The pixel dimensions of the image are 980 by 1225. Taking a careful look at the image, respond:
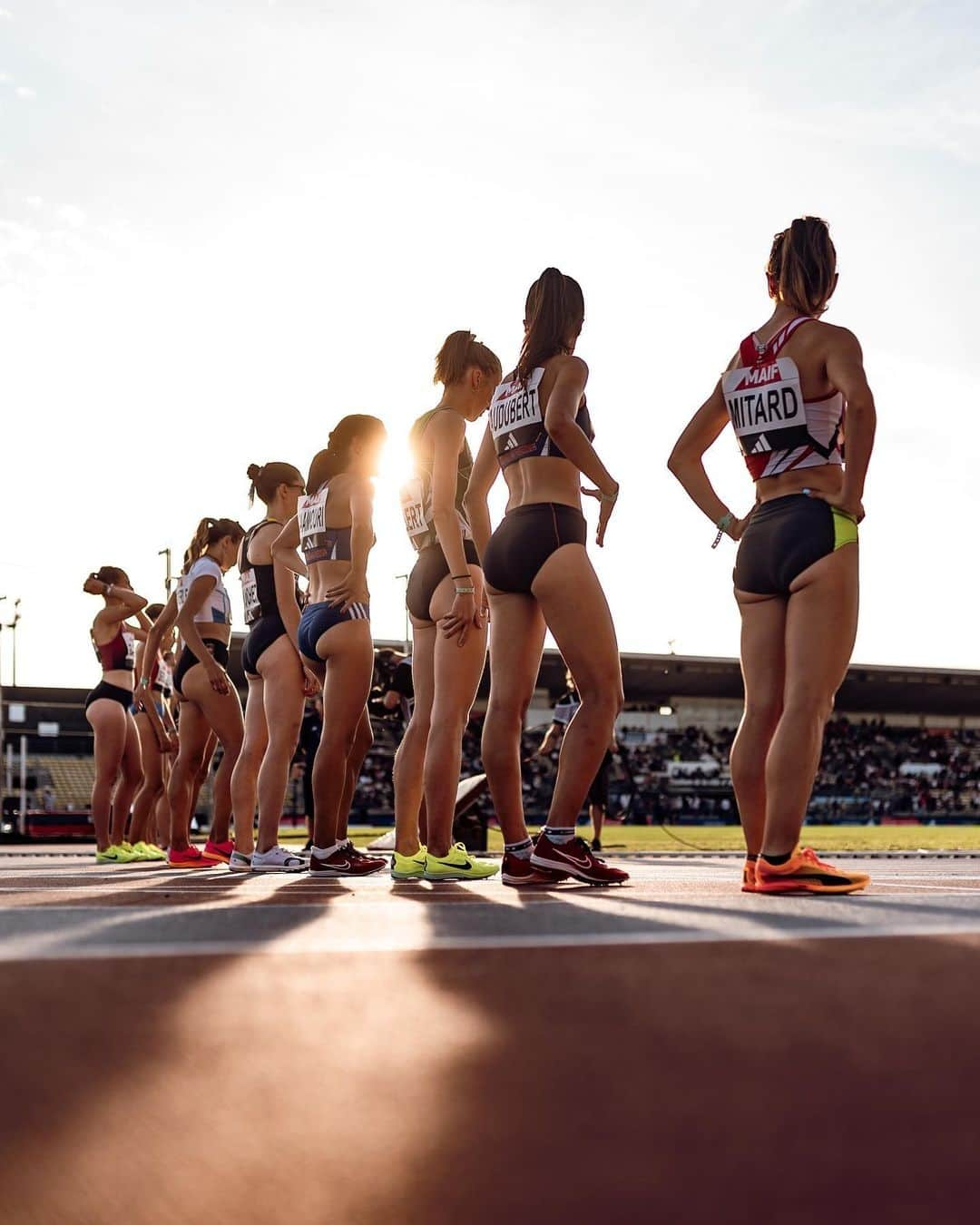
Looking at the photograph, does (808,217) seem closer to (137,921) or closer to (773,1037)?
(137,921)

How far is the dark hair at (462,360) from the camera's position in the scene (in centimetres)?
563

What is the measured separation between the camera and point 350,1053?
1330 mm

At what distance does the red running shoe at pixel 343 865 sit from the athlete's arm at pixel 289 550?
1480 millimetres

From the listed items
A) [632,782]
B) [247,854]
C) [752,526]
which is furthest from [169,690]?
[632,782]

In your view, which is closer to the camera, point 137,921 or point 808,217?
point 137,921

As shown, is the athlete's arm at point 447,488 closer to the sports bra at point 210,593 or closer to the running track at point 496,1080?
the sports bra at point 210,593

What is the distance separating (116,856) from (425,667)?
4.62 meters

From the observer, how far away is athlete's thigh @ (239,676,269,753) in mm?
7102

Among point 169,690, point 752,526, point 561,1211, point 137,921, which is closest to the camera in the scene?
point 561,1211

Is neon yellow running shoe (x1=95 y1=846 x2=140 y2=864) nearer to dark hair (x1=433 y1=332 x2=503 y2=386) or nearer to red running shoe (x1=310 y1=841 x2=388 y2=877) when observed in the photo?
A: red running shoe (x1=310 y1=841 x2=388 y2=877)

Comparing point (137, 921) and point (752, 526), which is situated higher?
point (752, 526)

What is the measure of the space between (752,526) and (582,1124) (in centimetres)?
325

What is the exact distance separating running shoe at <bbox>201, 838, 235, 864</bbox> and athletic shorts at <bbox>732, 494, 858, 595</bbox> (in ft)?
14.4

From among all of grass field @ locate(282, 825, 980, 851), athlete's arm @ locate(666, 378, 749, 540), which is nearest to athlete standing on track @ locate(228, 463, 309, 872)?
athlete's arm @ locate(666, 378, 749, 540)
